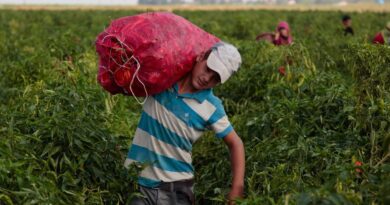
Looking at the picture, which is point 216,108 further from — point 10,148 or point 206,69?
point 10,148

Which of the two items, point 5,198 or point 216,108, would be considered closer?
point 5,198

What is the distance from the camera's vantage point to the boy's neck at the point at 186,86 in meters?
3.92

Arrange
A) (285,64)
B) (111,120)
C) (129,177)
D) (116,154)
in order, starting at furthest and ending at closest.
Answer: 1. (285,64)
2. (111,120)
3. (116,154)
4. (129,177)

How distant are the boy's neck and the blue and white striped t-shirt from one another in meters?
0.03

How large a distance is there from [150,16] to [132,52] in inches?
10.8

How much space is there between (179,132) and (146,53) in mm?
470

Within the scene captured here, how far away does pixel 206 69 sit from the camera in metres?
3.83

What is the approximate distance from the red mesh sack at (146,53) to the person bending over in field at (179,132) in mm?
79

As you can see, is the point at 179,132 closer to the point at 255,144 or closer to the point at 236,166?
the point at 236,166

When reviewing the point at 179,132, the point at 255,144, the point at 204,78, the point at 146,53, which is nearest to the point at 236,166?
the point at 179,132

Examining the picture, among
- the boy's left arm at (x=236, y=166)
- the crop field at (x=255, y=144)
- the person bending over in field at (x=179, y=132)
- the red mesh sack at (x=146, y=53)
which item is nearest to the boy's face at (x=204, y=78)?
the person bending over in field at (x=179, y=132)

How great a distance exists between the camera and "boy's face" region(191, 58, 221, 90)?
12.5 ft

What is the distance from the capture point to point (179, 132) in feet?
12.8

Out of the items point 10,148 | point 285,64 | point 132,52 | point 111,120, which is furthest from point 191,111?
point 285,64
